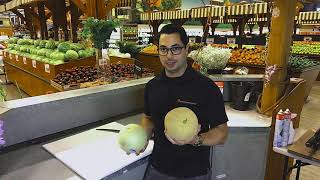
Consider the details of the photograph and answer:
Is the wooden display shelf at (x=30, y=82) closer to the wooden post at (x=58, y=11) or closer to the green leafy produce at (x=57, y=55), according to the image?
the green leafy produce at (x=57, y=55)

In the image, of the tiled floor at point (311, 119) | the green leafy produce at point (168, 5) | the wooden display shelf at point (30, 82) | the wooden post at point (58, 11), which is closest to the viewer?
the tiled floor at point (311, 119)

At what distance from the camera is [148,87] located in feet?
5.49

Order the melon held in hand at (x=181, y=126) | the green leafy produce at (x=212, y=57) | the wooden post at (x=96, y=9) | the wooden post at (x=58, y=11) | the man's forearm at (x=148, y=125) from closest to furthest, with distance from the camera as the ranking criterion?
the melon held in hand at (x=181, y=126) → the man's forearm at (x=148, y=125) → the green leafy produce at (x=212, y=57) → the wooden post at (x=96, y=9) → the wooden post at (x=58, y=11)

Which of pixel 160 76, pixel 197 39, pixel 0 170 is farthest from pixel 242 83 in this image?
pixel 197 39

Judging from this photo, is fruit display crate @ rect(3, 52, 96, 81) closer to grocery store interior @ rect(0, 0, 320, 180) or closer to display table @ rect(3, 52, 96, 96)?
display table @ rect(3, 52, 96, 96)

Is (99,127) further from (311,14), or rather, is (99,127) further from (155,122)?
(311,14)

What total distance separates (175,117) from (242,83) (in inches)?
71.0

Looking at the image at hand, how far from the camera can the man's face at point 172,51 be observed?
1420 millimetres

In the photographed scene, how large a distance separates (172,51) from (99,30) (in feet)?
6.20

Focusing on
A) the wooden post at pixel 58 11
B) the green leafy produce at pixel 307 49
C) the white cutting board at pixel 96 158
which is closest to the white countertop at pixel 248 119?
the white cutting board at pixel 96 158

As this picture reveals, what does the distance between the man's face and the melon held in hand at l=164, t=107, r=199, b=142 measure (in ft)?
0.99

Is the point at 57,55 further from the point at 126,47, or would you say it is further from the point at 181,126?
the point at 181,126

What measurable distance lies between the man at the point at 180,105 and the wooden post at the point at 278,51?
4.08 feet

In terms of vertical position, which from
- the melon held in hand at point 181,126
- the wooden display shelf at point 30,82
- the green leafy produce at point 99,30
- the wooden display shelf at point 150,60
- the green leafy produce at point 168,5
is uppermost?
the green leafy produce at point 168,5
